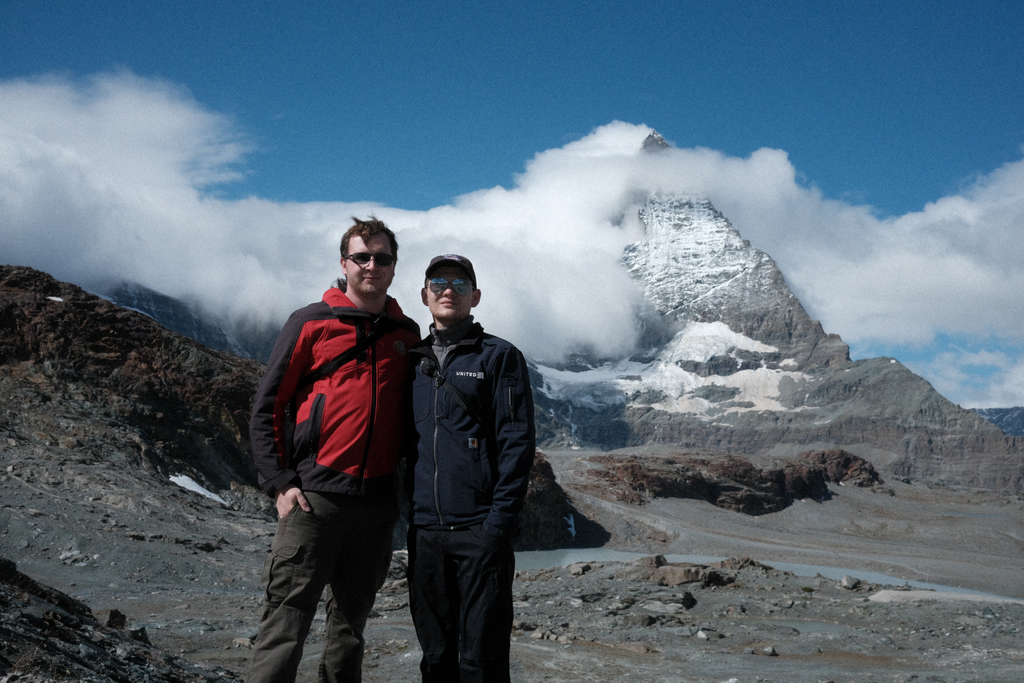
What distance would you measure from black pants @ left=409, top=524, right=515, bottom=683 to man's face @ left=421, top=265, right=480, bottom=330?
3.95ft

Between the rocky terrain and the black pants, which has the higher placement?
the black pants

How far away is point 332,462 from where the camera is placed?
13.5ft

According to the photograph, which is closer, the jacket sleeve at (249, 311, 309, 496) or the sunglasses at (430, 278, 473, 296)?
the jacket sleeve at (249, 311, 309, 496)

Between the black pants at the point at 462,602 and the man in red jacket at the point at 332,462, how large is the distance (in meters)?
0.29

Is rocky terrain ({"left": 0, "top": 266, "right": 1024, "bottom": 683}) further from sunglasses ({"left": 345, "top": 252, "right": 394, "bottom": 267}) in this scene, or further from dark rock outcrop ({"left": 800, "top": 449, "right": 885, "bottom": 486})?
dark rock outcrop ({"left": 800, "top": 449, "right": 885, "bottom": 486})

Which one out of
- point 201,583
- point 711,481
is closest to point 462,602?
point 201,583

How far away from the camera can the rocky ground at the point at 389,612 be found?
6973 mm

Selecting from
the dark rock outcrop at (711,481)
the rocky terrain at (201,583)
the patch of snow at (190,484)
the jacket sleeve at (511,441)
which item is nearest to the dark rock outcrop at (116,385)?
the rocky terrain at (201,583)

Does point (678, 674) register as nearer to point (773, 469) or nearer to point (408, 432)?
point (408, 432)

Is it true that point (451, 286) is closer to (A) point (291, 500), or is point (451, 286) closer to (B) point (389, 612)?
(A) point (291, 500)

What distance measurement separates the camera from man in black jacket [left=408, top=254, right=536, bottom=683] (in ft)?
13.5

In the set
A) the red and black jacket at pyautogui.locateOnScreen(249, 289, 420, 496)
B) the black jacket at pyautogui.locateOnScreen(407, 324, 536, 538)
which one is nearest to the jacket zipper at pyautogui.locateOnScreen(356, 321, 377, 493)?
the red and black jacket at pyautogui.locateOnScreen(249, 289, 420, 496)

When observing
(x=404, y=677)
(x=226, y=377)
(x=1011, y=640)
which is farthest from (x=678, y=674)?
(x=226, y=377)

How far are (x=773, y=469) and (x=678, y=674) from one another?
A: 387ft
